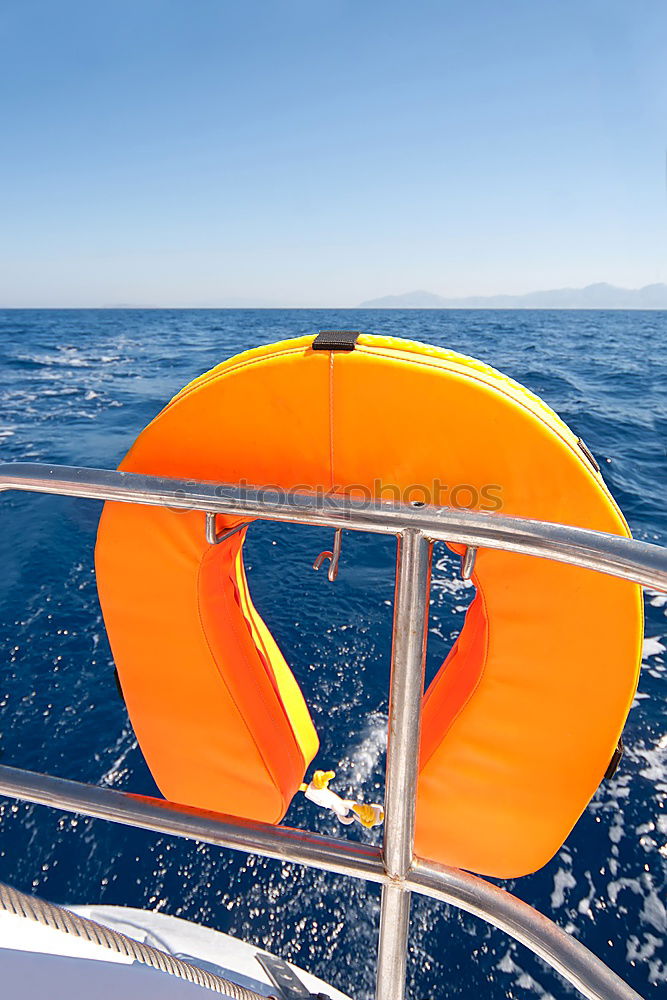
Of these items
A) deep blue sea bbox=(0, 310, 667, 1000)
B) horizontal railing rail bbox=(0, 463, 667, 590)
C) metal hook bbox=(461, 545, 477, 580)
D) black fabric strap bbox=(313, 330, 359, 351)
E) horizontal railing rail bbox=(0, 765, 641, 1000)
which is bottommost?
deep blue sea bbox=(0, 310, 667, 1000)

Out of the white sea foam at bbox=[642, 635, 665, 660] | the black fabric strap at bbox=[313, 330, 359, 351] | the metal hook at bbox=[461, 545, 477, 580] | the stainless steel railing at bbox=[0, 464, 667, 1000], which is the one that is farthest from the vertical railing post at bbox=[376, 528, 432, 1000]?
the white sea foam at bbox=[642, 635, 665, 660]

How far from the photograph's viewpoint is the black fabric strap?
97 cm

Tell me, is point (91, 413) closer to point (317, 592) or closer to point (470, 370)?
point (317, 592)

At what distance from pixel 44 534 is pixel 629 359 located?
14594mm

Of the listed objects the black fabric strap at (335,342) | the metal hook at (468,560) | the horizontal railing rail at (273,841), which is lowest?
the horizontal railing rail at (273,841)

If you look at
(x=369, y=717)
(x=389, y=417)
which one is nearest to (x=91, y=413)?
(x=369, y=717)

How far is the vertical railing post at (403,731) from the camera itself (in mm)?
688

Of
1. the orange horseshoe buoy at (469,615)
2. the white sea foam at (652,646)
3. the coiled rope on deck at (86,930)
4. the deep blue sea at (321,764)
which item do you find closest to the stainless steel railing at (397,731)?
the coiled rope on deck at (86,930)

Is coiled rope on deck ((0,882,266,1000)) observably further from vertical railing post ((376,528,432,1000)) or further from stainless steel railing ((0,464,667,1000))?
vertical railing post ((376,528,432,1000))

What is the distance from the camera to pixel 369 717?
111 inches

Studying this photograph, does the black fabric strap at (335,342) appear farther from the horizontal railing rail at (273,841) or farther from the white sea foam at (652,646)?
the white sea foam at (652,646)

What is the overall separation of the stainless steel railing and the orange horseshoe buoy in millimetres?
303

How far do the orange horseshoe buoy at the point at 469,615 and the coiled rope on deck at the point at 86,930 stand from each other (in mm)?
580

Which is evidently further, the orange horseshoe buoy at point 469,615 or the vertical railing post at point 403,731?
the orange horseshoe buoy at point 469,615
